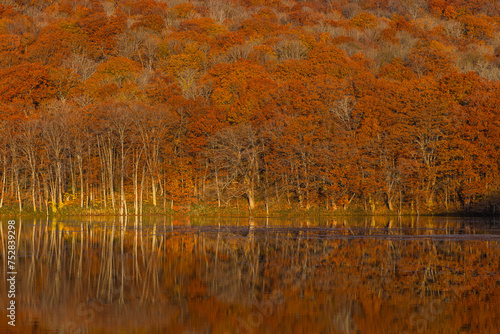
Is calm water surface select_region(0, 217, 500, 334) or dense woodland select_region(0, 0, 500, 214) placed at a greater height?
dense woodland select_region(0, 0, 500, 214)

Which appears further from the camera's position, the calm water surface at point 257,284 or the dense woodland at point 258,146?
the dense woodland at point 258,146

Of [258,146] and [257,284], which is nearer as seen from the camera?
[257,284]

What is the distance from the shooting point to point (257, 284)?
819 inches

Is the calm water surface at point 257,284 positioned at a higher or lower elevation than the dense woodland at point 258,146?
lower

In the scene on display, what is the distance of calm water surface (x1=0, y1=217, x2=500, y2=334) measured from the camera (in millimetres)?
15703

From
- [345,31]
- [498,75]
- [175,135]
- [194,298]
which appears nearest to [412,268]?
[194,298]

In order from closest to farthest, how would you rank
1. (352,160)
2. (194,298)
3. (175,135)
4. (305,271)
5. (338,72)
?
(194,298)
(305,271)
(352,160)
(175,135)
(338,72)

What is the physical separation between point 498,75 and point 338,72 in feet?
73.0

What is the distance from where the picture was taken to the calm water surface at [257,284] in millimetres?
15703

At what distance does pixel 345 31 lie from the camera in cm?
12525

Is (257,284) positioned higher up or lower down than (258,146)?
lower down

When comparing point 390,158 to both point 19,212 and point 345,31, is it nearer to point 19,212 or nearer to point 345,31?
point 19,212

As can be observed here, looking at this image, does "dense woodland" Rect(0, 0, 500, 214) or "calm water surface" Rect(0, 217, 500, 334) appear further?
"dense woodland" Rect(0, 0, 500, 214)

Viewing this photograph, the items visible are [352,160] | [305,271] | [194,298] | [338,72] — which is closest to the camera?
[194,298]
